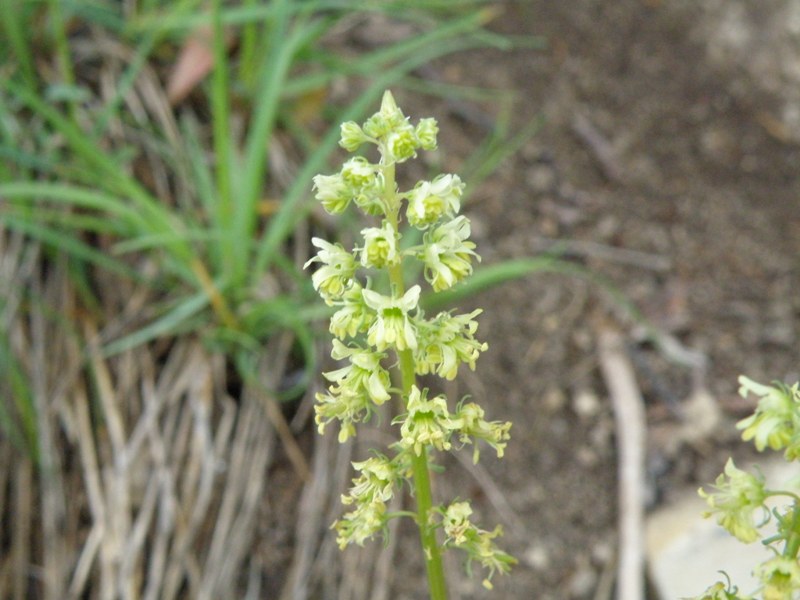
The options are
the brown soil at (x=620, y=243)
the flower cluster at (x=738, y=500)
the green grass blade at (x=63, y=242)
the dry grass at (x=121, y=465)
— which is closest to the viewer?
the flower cluster at (x=738, y=500)

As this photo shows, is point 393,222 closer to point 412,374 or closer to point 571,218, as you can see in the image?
point 412,374

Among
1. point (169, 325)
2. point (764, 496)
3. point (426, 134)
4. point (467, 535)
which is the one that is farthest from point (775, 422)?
point (169, 325)

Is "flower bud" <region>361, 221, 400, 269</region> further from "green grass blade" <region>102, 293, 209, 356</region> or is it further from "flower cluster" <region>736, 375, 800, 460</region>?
"green grass blade" <region>102, 293, 209, 356</region>

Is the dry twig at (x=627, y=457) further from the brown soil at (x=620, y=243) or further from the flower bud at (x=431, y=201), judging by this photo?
the flower bud at (x=431, y=201)

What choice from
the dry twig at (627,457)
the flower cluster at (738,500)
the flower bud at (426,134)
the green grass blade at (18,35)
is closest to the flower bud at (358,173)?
the flower bud at (426,134)

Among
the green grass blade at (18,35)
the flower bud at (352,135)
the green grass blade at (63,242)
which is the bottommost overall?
the flower bud at (352,135)

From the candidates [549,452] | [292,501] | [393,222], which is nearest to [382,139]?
[393,222]

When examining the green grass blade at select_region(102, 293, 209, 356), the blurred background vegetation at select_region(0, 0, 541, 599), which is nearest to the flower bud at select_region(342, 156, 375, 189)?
the blurred background vegetation at select_region(0, 0, 541, 599)
